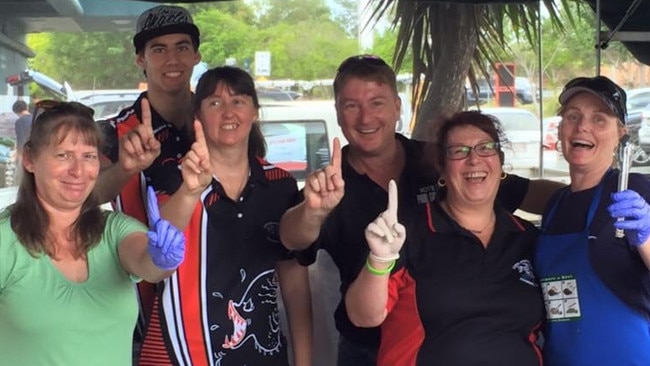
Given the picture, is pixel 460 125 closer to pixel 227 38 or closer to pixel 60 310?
pixel 60 310

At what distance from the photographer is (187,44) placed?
2.13 meters

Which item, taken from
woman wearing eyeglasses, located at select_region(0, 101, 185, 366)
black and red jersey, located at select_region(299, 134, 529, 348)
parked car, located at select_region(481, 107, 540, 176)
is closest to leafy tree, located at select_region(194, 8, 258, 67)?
parked car, located at select_region(481, 107, 540, 176)

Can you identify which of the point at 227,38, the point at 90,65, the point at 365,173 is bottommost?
the point at 365,173

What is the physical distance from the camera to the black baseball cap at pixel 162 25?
2.11 m

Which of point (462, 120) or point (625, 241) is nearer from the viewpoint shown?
point (625, 241)

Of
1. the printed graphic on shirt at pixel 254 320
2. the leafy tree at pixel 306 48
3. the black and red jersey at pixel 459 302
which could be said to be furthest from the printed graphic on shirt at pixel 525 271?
the leafy tree at pixel 306 48

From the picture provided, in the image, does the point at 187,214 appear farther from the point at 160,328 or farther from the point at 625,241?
the point at 625,241

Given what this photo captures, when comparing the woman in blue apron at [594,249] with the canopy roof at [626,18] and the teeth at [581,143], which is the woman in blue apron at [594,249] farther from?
the canopy roof at [626,18]

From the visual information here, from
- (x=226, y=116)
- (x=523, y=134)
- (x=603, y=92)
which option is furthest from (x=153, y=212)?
(x=523, y=134)

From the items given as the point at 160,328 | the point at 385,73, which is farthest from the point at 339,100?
the point at 160,328

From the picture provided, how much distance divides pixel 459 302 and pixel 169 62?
42.1 inches

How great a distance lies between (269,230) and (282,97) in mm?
4455

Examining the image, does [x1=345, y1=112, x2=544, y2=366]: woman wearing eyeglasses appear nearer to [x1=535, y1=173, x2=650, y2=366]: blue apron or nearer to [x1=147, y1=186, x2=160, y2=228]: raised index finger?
[x1=535, y1=173, x2=650, y2=366]: blue apron

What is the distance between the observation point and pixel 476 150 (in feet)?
5.91
